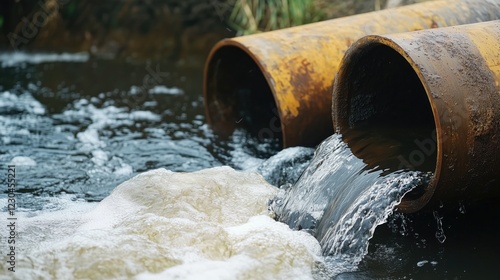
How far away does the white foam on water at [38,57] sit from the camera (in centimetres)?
762

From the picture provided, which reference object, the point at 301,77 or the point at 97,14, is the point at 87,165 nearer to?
the point at 301,77

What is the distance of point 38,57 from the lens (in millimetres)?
7801

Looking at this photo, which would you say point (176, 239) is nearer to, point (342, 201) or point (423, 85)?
point (342, 201)

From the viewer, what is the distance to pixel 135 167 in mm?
4996

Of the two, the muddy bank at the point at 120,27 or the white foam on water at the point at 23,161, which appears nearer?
the white foam on water at the point at 23,161

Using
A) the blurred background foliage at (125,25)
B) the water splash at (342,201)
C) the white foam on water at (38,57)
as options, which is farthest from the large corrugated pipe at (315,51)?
the white foam on water at (38,57)

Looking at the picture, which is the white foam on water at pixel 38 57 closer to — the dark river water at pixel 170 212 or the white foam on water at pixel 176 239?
the dark river water at pixel 170 212

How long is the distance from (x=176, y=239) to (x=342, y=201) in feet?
2.91

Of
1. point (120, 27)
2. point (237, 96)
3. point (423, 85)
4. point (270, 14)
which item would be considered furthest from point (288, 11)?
point (423, 85)

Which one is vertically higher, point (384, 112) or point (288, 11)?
point (288, 11)

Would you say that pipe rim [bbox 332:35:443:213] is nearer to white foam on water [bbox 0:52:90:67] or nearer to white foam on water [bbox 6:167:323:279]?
white foam on water [bbox 6:167:323:279]

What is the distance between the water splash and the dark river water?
29 millimetres

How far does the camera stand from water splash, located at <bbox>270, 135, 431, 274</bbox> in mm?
3650

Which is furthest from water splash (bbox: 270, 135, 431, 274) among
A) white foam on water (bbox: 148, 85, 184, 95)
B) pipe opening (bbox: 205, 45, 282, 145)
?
white foam on water (bbox: 148, 85, 184, 95)
